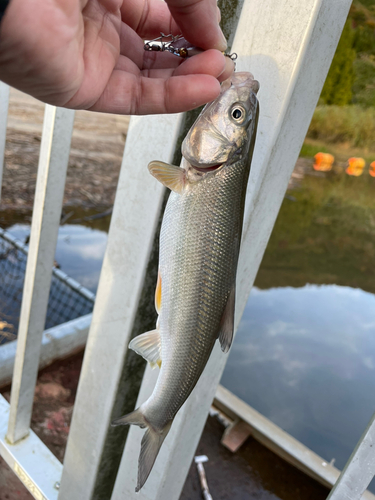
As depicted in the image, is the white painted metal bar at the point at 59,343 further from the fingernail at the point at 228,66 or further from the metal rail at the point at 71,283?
the fingernail at the point at 228,66

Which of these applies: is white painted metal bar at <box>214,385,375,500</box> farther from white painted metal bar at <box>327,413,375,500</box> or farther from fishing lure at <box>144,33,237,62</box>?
fishing lure at <box>144,33,237,62</box>

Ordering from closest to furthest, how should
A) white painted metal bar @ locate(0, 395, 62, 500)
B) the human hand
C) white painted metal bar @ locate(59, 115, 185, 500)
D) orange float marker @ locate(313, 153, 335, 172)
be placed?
1. the human hand
2. white painted metal bar @ locate(59, 115, 185, 500)
3. white painted metal bar @ locate(0, 395, 62, 500)
4. orange float marker @ locate(313, 153, 335, 172)

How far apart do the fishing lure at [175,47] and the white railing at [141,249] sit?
0.09m

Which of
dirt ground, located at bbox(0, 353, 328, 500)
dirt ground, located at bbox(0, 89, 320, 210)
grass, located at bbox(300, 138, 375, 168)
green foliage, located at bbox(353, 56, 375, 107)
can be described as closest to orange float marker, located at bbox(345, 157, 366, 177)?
grass, located at bbox(300, 138, 375, 168)

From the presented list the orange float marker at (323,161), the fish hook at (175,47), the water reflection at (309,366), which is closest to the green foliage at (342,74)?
the orange float marker at (323,161)

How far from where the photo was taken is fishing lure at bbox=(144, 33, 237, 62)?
527mm

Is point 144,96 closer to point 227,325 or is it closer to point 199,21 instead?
point 199,21

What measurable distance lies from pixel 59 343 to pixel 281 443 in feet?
3.83

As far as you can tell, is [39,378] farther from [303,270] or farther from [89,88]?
[303,270]

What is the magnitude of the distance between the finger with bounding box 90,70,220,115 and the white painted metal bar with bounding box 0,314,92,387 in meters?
1.55

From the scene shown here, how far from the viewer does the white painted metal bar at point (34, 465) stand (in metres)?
1.13

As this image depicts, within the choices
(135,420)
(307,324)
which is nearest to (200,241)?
(135,420)

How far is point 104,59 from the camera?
52cm

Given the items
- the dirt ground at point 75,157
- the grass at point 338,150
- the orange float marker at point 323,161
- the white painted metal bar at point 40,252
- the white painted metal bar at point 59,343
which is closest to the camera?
the white painted metal bar at point 40,252
